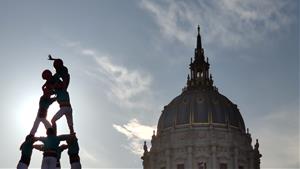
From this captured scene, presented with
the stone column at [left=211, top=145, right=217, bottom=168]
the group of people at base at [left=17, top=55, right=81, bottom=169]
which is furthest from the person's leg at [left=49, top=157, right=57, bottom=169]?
the stone column at [left=211, top=145, right=217, bottom=168]

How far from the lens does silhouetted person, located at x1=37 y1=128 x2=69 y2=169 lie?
15266 millimetres

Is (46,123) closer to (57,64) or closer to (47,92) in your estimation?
(47,92)

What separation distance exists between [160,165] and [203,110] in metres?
13.4

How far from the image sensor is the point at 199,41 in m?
129

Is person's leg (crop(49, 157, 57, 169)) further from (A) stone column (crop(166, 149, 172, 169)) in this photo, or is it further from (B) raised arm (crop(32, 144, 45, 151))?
(A) stone column (crop(166, 149, 172, 169))

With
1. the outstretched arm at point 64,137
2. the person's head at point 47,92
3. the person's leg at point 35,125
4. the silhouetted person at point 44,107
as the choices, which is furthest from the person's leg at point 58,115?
the person's head at point 47,92

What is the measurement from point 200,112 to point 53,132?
91627mm

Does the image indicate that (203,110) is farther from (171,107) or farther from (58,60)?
(58,60)

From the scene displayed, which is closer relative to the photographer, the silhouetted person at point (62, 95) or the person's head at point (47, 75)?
the silhouetted person at point (62, 95)

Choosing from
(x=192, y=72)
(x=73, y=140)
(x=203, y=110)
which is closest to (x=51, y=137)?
(x=73, y=140)

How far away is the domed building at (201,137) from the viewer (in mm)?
100562

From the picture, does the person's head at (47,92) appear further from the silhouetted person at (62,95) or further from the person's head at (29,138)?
the person's head at (29,138)

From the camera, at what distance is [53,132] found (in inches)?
624

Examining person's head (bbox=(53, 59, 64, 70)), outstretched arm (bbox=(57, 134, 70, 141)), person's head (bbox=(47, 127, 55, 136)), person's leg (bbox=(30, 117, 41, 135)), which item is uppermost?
person's head (bbox=(53, 59, 64, 70))
